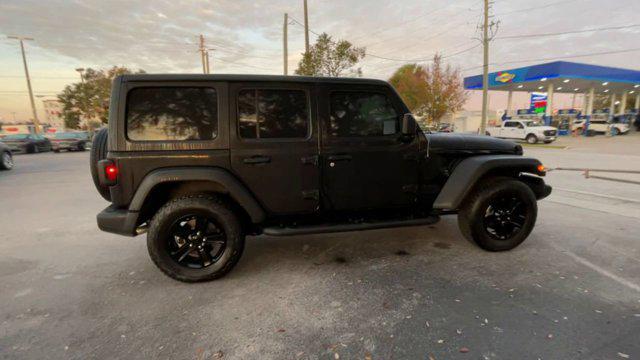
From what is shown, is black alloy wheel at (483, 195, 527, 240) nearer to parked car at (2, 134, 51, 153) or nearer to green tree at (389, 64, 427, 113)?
parked car at (2, 134, 51, 153)

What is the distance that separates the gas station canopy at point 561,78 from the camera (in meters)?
27.2

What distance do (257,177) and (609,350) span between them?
291 centimetres

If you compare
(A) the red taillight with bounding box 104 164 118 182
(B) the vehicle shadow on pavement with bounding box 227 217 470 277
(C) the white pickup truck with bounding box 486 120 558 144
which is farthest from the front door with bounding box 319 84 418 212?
(C) the white pickup truck with bounding box 486 120 558 144

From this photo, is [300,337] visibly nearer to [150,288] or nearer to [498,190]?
[150,288]

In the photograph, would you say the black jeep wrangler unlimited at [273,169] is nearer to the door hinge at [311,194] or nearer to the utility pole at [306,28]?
the door hinge at [311,194]

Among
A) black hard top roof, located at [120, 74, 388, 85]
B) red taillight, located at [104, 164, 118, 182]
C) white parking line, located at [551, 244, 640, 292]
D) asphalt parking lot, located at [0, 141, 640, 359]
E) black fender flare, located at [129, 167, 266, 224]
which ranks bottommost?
white parking line, located at [551, 244, 640, 292]

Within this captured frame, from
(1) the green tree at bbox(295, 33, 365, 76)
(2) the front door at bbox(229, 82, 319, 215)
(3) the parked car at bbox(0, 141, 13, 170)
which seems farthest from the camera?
(1) the green tree at bbox(295, 33, 365, 76)

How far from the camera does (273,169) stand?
9.96 ft

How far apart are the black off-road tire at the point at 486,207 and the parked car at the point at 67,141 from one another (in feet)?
76.1

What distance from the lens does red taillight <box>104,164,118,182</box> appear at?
2783mm

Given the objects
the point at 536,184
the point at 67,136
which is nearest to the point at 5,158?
the point at 67,136

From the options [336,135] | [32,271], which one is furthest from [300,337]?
[32,271]

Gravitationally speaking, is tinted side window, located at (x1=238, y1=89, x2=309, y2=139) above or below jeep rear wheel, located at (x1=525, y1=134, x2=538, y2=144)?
above

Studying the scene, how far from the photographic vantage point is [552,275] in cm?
306
